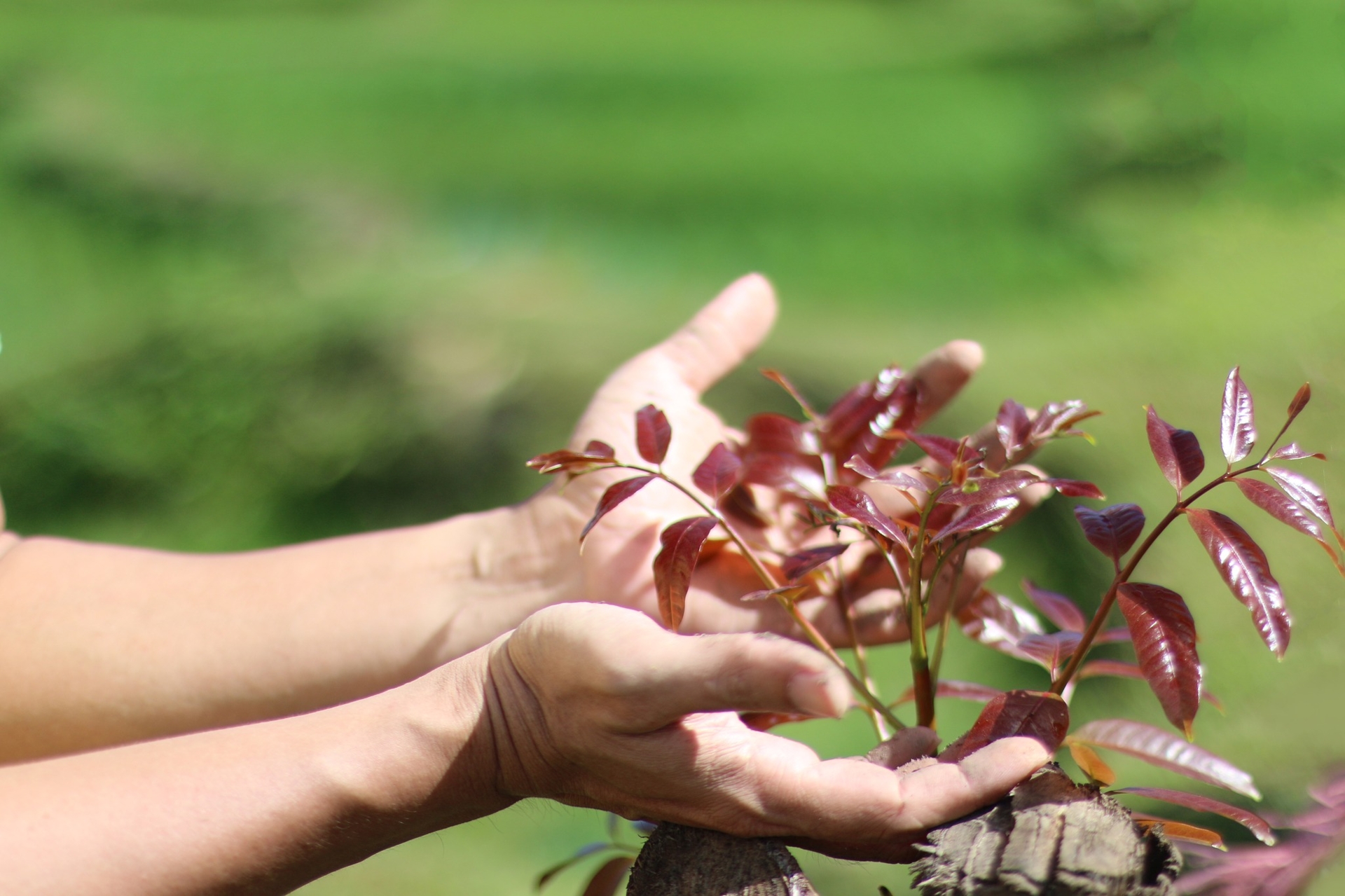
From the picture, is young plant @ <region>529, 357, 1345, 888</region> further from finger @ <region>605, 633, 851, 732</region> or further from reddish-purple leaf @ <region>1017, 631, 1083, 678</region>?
finger @ <region>605, 633, 851, 732</region>

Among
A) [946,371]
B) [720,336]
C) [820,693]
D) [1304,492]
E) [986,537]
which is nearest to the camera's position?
[820,693]

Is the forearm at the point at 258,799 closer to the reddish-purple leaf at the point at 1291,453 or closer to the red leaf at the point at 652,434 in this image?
the red leaf at the point at 652,434

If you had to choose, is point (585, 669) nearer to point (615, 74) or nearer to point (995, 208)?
point (995, 208)

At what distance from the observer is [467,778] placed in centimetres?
77

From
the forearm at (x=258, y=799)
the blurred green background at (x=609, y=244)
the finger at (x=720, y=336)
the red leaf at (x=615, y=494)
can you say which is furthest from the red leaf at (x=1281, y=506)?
the blurred green background at (x=609, y=244)

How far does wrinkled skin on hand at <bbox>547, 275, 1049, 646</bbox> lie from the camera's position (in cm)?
106

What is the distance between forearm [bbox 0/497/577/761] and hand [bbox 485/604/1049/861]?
45 cm

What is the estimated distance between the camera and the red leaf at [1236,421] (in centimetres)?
69

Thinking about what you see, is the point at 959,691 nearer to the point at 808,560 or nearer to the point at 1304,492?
Answer: the point at 808,560

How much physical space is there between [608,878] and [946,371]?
63cm

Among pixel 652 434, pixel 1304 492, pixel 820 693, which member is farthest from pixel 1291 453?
pixel 652 434

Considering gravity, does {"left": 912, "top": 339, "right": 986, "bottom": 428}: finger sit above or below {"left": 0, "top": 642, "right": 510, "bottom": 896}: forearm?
above

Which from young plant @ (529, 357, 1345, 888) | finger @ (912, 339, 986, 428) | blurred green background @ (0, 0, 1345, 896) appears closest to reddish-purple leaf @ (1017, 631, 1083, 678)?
young plant @ (529, 357, 1345, 888)

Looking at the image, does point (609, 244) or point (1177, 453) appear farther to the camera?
point (609, 244)
